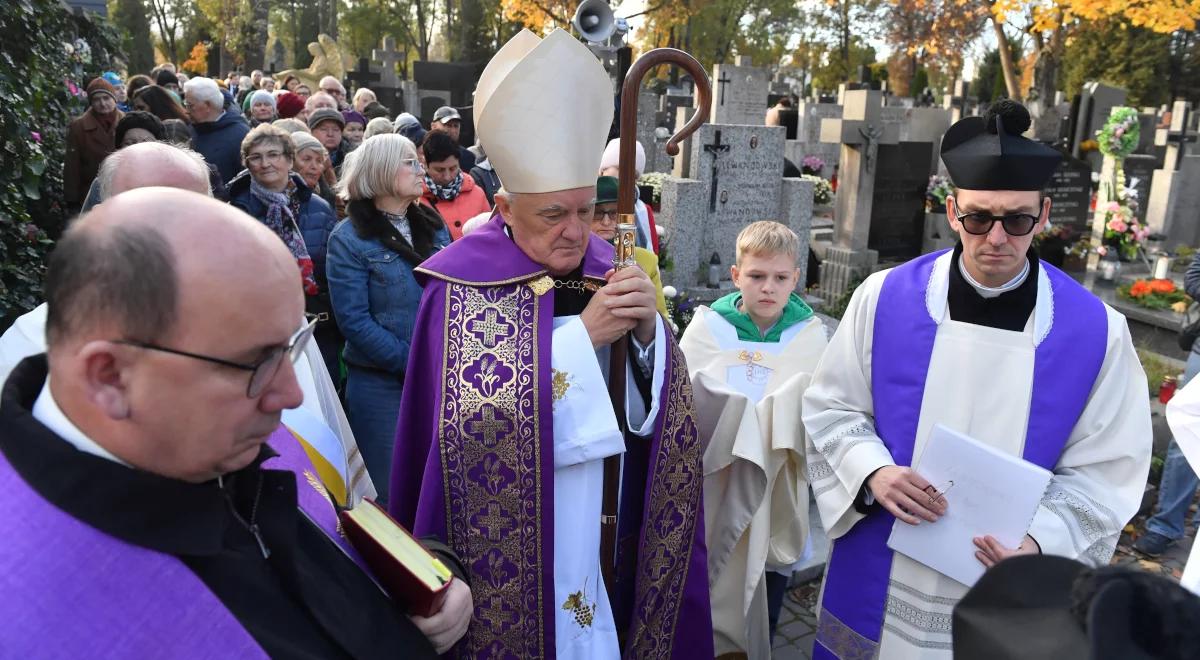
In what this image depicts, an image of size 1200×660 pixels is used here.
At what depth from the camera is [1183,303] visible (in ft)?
25.0

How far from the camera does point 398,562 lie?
1.47m

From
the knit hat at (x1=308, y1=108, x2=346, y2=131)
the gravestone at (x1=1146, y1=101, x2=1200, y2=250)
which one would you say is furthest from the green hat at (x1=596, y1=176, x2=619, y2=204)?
the gravestone at (x1=1146, y1=101, x2=1200, y2=250)

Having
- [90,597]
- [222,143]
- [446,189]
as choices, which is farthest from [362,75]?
[90,597]

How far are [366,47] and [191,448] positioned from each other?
191ft

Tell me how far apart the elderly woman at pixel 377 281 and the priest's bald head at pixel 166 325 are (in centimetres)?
253

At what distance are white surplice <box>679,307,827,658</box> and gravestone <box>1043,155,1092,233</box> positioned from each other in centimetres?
905

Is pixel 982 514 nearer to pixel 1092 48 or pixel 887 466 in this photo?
pixel 887 466

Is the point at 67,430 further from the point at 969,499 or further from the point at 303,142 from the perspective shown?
the point at 303,142

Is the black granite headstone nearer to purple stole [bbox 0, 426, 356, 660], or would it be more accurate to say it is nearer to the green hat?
the green hat

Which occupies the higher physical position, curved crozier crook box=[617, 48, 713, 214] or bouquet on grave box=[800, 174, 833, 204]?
curved crozier crook box=[617, 48, 713, 214]

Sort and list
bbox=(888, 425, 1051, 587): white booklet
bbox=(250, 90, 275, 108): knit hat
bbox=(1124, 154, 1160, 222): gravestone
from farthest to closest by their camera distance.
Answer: bbox=(1124, 154, 1160, 222): gravestone
bbox=(250, 90, 275, 108): knit hat
bbox=(888, 425, 1051, 587): white booklet

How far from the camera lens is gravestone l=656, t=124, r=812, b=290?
8578 millimetres

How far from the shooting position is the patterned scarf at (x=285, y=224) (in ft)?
13.5

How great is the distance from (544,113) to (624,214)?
1.12ft
